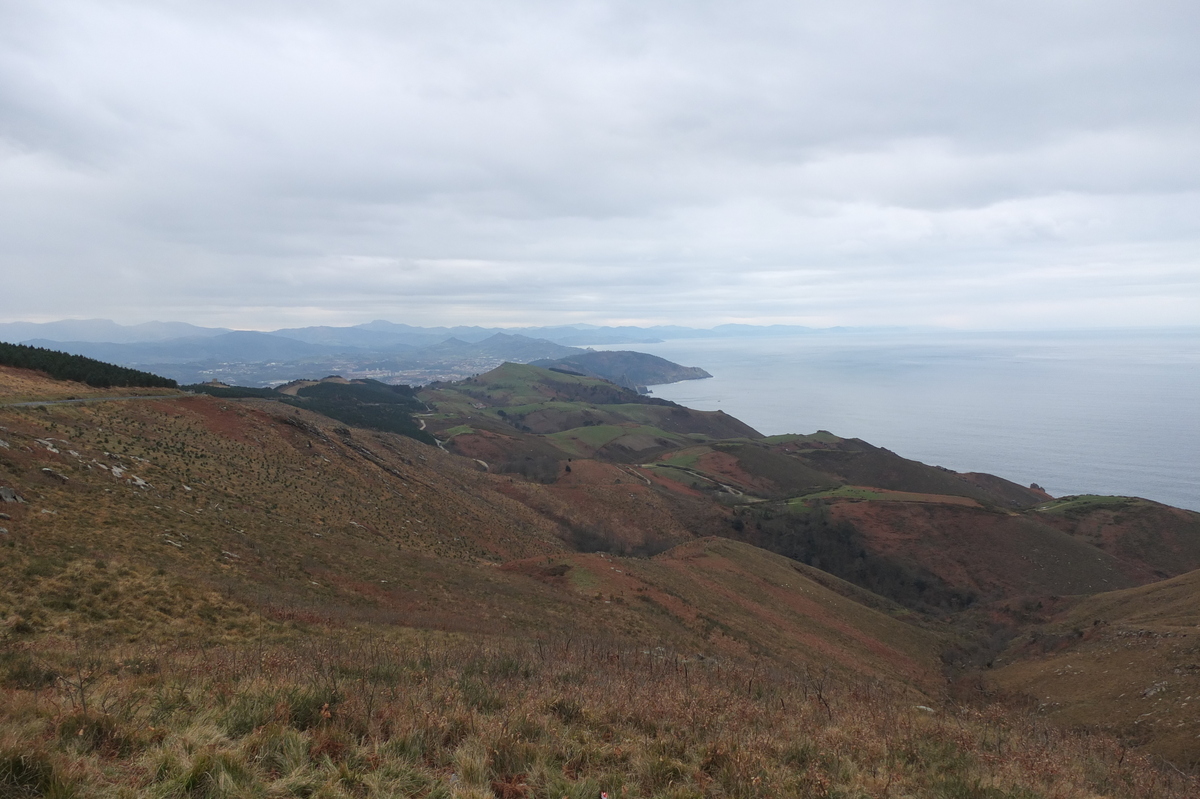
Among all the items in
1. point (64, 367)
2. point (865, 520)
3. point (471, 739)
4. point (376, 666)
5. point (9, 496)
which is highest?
point (64, 367)

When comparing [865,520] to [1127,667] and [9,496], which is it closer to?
[1127,667]

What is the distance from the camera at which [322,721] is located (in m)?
6.21

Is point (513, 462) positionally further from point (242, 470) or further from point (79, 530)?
point (79, 530)

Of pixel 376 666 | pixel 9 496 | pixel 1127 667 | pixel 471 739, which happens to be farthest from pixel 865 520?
pixel 9 496

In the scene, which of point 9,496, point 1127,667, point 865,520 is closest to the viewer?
point 9,496

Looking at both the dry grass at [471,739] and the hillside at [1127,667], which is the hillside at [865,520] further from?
the dry grass at [471,739]

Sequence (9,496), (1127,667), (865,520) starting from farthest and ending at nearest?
(865,520) < (1127,667) < (9,496)

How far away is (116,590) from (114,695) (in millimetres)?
7485

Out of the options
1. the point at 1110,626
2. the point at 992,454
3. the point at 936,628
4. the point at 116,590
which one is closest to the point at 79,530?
the point at 116,590

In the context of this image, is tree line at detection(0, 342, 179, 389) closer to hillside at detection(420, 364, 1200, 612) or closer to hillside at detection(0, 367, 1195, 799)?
hillside at detection(0, 367, 1195, 799)

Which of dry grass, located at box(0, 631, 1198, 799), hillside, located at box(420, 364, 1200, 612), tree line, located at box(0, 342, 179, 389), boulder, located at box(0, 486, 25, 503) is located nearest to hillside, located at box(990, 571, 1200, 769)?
dry grass, located at box(0, 631, 1198, 799)

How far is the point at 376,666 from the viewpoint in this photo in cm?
895

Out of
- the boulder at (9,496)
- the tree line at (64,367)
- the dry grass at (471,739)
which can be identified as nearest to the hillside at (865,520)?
the tree line at (64,367)

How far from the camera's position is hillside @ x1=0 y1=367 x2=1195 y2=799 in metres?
5.50
